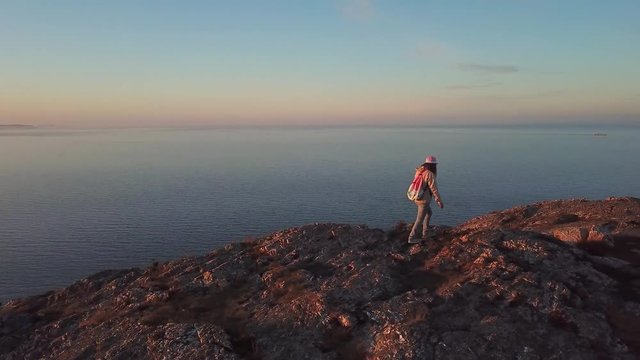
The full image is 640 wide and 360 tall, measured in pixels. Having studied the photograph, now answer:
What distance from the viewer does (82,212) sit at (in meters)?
106

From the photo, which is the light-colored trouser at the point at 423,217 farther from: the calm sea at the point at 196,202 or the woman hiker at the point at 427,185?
the calm sea at the point at 196,202

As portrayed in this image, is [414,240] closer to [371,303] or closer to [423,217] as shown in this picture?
[423,217]

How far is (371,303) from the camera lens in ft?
80.4

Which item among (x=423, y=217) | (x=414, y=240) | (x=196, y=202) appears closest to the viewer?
(x=423, y=217)

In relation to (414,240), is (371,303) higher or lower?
lower

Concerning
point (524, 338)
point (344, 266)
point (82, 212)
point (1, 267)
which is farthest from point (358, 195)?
point (524, 338)

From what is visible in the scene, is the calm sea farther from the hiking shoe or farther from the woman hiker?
the woman hiker

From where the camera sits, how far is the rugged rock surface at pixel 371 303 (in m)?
21.4

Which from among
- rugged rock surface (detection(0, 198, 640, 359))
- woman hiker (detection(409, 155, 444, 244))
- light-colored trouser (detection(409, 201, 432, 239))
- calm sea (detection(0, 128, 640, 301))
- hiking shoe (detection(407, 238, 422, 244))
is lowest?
calm sea (detection(0, 128, 640, 301))

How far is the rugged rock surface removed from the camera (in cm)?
2139

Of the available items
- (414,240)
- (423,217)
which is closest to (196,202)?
(414,240)

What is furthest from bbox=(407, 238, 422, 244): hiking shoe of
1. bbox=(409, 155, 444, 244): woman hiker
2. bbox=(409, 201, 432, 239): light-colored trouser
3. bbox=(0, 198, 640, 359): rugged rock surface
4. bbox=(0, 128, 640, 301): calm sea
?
bbox=(0, 128, 640, 301): calm sea

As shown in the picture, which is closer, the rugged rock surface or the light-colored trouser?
the rugged rock surface

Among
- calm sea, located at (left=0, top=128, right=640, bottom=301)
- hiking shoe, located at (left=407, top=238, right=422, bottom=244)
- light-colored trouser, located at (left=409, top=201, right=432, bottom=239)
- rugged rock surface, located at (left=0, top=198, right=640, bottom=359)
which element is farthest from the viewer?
calm sea, located at (left=0, top=128, right=640, bottom=301)
